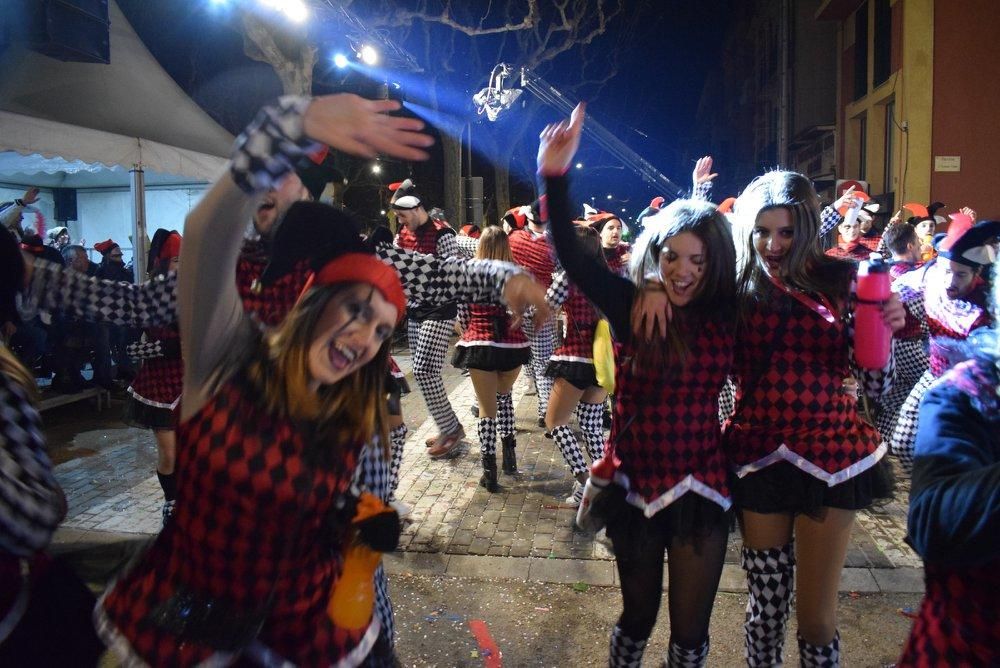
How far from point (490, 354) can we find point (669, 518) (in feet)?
11.6

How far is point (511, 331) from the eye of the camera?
2.95m

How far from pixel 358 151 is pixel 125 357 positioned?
9.85 metres

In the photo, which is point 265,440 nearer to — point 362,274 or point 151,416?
point 362,274

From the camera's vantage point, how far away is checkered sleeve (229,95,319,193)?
1530 millimetres

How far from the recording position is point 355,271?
1.85 meters

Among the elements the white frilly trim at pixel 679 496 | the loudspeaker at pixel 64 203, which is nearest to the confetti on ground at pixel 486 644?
the white frilly trim at pixel 679 496

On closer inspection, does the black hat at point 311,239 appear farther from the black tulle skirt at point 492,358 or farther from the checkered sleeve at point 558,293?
the black tulle skirt at point 492,358

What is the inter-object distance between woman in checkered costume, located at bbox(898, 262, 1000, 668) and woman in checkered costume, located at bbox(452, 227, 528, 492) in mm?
4386

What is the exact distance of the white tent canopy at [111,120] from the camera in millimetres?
7809

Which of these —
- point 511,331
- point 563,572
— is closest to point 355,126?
point 511,331

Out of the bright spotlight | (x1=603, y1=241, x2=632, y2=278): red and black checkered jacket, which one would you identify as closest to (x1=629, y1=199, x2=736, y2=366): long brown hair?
(x1=603, y1=241, x2=632, y2=278): red and black checkered jacket

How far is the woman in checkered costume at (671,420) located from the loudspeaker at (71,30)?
25.7 feet

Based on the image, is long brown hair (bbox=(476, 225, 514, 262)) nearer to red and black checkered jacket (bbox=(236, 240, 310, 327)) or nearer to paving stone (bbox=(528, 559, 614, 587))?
paving stone (bbox=(528, 559, 614, 587))

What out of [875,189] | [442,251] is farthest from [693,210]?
[875,189]
